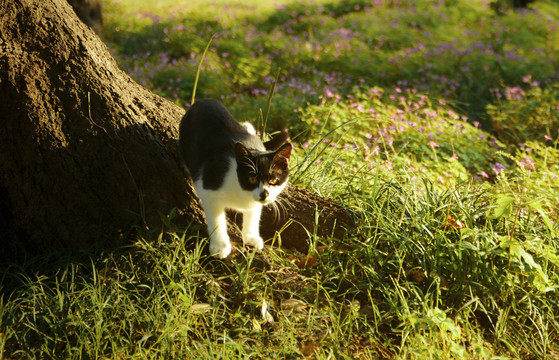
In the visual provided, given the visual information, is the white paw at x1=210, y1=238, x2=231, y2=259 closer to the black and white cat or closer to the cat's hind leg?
the black and white cat

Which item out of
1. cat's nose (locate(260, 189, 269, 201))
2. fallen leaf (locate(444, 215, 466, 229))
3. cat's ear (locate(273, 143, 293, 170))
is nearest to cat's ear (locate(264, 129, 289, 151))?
cat's ear (locate(273, 143, 293, 170))

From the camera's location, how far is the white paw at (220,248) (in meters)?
2.82

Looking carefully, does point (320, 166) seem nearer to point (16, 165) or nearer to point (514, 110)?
point (16, 165)

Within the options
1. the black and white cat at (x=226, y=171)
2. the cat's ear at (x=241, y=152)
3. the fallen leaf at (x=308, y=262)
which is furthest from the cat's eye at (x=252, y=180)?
the fallen leaf at (x=308, y=262)

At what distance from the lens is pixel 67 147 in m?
2.78

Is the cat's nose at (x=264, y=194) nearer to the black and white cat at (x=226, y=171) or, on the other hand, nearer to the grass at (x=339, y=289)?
the black and white cat at (x=226, y=171)

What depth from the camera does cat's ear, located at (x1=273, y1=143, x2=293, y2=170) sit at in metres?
2.74

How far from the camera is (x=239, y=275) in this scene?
276cm

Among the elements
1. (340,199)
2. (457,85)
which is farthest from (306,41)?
(340,199)

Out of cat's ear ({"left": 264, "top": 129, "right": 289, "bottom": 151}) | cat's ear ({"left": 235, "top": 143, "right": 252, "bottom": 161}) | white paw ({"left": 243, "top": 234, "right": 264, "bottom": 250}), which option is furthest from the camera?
cat's ear ({"left": 264, "top": 129, "right": 289, "bottom": 151})

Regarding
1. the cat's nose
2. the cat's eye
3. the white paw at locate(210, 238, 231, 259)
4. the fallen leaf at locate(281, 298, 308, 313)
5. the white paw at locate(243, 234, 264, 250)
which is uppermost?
the cat's eye

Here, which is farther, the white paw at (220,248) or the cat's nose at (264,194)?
the white paw at (220,248)

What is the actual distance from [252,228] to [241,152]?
59 cm

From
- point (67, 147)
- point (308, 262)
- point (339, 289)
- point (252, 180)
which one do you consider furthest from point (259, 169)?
point (67, 147)
